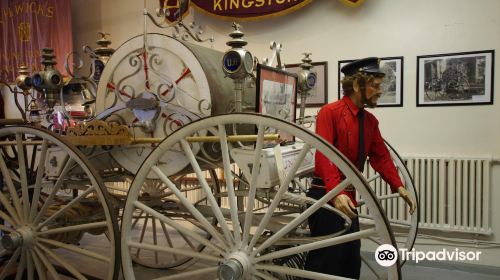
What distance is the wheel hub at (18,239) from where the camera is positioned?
2.11 meters

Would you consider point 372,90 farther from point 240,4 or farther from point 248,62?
point 240,4

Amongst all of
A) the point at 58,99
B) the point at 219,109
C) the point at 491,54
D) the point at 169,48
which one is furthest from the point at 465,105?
the point at 58,99

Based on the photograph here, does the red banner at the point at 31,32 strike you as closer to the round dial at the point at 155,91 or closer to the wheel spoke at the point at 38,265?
the round dial at the point at 155,91

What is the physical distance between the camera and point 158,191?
3.18m

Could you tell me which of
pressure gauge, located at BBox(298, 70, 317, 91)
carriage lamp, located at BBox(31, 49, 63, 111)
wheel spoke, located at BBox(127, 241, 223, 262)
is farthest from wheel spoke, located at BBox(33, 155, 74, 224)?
pressure gauge, located at BBox(298, 70, 317, 91)

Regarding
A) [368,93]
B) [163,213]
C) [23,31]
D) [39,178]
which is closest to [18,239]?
[39,178]

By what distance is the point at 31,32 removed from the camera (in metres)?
5.18

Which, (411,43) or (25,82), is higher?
(411,43)

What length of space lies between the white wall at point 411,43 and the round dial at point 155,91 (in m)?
2.06

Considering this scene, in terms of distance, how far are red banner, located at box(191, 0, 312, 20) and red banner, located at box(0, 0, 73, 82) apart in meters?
1.86

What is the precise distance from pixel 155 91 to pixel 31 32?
12.5 ft

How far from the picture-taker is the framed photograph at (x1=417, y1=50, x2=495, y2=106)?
337 centimetres

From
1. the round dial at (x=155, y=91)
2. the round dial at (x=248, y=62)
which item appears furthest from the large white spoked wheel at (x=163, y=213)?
the round dial at (x=248, y=62)

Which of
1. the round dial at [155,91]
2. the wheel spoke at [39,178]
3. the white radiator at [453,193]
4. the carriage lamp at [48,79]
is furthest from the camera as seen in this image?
the white radiator at [453,193]
